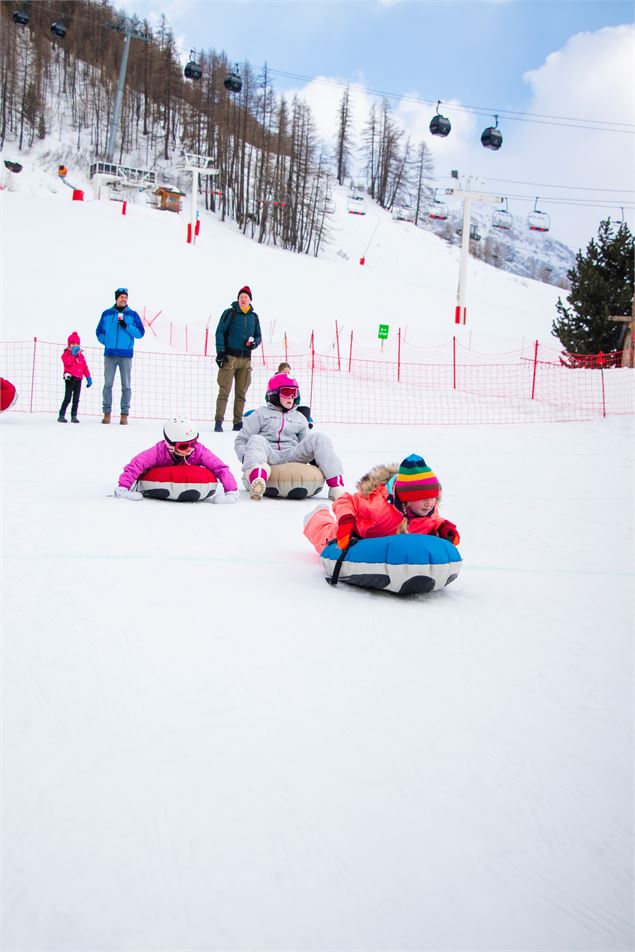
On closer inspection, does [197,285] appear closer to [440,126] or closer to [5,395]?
[440,126]

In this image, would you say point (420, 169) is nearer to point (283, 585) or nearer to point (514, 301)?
point (514, 301)

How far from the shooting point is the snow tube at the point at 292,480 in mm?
6074

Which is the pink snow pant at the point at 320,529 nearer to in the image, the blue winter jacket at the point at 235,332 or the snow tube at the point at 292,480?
the snow tube at the point at 292,480

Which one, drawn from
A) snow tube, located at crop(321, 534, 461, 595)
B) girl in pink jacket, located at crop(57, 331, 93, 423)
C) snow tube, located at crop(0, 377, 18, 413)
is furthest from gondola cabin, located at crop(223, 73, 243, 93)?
snow tube, located at crop(321, 534, 461, 595)

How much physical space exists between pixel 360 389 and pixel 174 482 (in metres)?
10.4

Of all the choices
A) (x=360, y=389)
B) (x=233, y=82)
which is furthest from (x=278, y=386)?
(x=233, y=82)

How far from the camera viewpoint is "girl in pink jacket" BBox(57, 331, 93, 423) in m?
9.56

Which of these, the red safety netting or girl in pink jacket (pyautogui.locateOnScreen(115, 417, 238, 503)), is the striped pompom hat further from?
the red safety netting

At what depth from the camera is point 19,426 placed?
9555mm

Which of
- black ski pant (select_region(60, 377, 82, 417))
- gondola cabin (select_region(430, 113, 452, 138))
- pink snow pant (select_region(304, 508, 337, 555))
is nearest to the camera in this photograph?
pink snow pant (select_region(304, 508, 337, 555))

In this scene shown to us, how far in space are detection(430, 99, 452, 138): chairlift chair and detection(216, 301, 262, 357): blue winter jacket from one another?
45.8ft

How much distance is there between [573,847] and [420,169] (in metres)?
72.6

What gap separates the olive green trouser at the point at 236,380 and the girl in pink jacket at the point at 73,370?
1.69m

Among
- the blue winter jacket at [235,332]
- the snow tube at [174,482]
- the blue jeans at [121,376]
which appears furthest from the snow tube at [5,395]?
the snow tube at [174,482]
